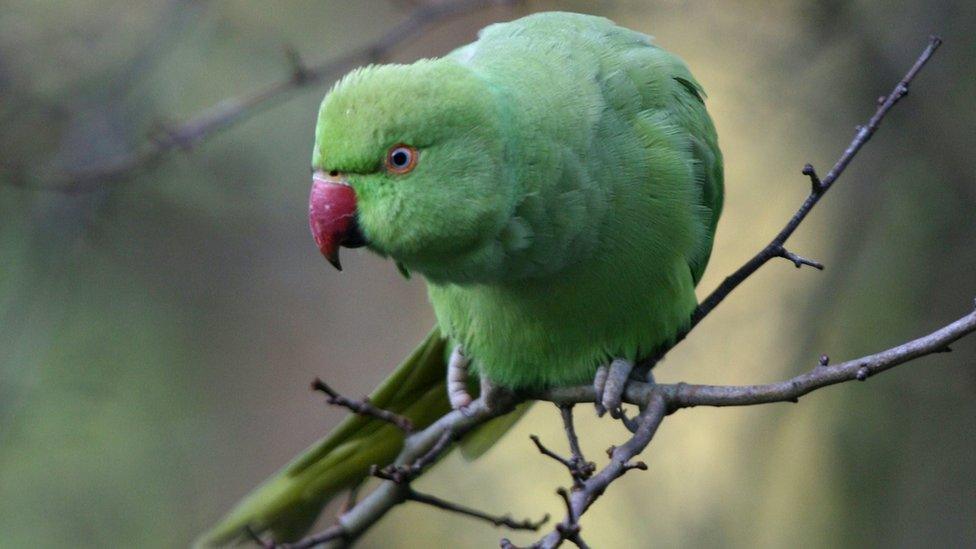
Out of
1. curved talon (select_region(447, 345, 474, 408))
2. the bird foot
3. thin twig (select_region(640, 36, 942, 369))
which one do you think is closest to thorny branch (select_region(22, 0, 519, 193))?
curved talon (select_region(447, 345, 474, 408))

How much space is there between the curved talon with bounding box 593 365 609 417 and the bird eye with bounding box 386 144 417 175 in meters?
1.08

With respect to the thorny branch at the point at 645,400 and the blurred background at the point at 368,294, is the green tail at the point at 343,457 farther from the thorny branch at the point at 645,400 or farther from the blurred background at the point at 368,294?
the blurred background at the point at 368,294

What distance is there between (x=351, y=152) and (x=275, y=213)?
422 cm

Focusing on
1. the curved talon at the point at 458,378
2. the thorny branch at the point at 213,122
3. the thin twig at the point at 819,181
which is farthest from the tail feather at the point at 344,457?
the thin twig at the point at 819,181

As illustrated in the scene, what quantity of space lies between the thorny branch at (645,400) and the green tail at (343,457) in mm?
399

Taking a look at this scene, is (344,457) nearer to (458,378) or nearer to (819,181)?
(458,378)

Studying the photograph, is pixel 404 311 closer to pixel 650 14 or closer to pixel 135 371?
pixel 135 371

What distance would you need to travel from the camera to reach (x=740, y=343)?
505 cm

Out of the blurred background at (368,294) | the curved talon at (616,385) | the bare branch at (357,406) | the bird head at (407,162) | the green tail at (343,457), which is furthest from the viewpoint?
the blurred background at (368,294)

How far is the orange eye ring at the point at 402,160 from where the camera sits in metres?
2.50

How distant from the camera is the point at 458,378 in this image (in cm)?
364

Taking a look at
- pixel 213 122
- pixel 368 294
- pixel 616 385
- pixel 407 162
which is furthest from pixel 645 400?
pixel 368 294

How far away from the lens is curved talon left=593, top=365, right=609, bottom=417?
3205mm

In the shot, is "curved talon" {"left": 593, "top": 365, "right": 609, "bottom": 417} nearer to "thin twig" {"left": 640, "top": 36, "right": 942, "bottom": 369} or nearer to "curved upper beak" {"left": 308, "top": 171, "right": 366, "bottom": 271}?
"thin twig" {"left": 640, "top": 36, "right": 942, "bottom": 369}
